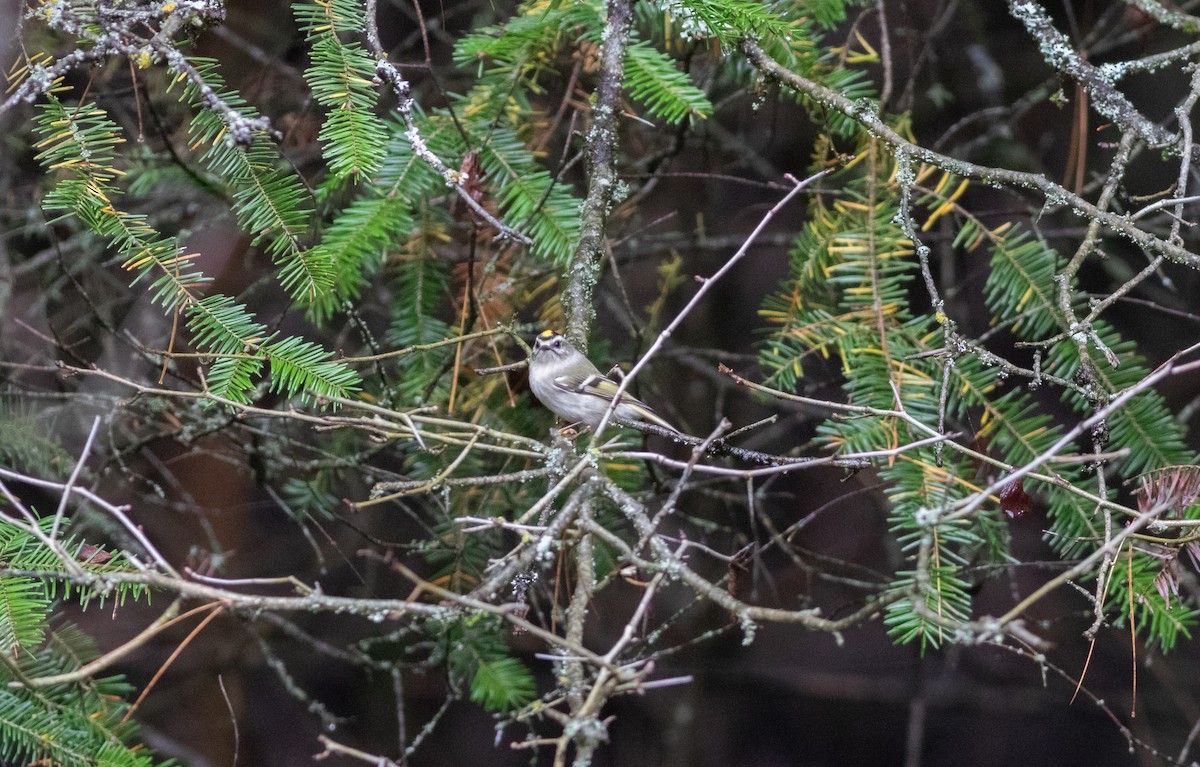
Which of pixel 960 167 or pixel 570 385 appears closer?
pixel 960 167

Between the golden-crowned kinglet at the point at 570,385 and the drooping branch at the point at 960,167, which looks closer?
the drooping branch at the point at 960,167

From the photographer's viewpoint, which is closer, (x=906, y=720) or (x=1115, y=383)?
(x=1115, y=383)

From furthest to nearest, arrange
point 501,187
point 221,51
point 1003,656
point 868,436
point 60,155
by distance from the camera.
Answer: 1. point 1003,656
2. point 221,51
3. point 501,187
4. point 868,436
5. point 60,155

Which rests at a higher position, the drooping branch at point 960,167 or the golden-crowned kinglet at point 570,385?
the drooping branch at point 960,167

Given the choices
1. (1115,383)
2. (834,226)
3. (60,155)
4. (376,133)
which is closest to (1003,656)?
(1115,383)

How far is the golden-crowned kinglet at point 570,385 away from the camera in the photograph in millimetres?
2252

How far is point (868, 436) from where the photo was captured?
6.49ft

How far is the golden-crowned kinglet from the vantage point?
7.39 ft

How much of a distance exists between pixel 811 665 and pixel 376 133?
3.38m

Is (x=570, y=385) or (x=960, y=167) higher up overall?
(x=960, y=167)

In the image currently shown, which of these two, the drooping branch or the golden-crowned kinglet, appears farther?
the golden-crowned kinglet

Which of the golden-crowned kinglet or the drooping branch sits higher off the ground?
the drooping branch

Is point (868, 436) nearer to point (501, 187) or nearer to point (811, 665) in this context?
point (501, 187)

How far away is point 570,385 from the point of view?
8.12 ft
